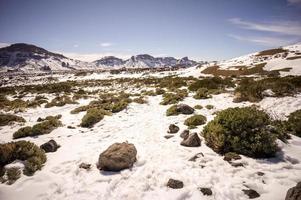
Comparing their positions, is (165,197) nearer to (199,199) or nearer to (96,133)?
(199,199)

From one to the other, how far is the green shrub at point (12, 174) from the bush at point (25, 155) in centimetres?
21

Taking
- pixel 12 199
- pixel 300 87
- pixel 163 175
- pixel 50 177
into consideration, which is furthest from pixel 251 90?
pixel 12 199

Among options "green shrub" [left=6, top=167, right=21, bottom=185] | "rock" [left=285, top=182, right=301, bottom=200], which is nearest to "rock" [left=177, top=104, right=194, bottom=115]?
"rock" [left=285, top=182, right=301, bottom=200]

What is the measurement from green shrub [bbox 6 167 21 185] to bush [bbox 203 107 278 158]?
646 centimetres

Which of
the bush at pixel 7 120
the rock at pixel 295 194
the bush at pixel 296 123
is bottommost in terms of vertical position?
the bush at pixel 7 120

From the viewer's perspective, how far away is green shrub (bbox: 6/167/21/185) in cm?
636

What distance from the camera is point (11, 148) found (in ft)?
24.5

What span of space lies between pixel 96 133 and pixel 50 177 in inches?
155

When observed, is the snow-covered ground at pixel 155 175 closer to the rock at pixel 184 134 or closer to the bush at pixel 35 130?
the rock at pixel 184 134

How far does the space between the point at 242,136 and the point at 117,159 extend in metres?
4.25

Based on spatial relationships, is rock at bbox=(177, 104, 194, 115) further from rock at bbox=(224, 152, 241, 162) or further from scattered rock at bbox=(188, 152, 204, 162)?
rock at bbox=(224, 152, 241, 162)

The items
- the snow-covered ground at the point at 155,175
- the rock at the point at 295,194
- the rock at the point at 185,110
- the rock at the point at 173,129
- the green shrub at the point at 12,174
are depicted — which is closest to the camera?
the rock at the point at 295,194

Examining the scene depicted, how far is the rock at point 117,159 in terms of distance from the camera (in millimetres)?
6746

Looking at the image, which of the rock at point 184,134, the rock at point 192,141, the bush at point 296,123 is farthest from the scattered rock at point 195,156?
the bush at point 296,123
